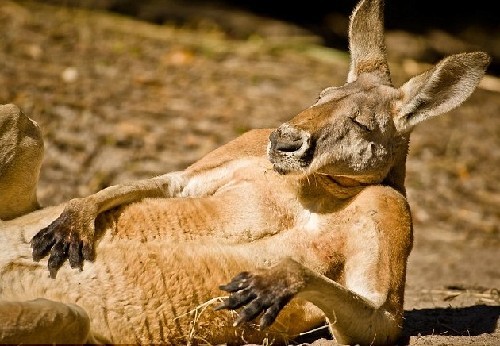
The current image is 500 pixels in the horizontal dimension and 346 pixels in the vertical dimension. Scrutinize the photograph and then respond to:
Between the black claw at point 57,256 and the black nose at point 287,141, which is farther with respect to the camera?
the black nose at point 287,141

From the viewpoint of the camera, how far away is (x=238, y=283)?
12.3ft

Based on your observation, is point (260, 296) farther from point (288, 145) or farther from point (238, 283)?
point (288, 145)

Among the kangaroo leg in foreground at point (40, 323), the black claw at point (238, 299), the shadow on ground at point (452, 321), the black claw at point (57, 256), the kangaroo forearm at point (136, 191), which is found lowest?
the shadow on ground at point (452, 321)

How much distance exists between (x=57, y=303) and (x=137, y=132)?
197 inches

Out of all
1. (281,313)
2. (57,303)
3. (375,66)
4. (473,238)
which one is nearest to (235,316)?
(281,313)

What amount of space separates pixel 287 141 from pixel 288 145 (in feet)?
0.06

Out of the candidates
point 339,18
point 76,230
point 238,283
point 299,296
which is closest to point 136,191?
point 76,230

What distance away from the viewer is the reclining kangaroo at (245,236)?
12.6ft

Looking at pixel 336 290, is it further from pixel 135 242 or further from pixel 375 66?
pixel 375 66

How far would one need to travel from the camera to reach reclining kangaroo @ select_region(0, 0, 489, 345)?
3.85m

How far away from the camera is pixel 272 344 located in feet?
13.6

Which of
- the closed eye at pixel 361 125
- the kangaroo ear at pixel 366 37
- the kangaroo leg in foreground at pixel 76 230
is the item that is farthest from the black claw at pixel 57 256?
the kangaroo ear at pixel 366 37

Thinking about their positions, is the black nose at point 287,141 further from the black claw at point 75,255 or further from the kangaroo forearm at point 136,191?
the black claw at point 75,255

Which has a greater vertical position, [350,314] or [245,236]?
[245,236]
